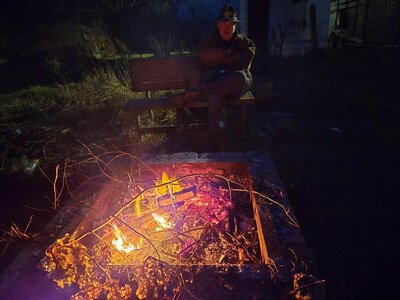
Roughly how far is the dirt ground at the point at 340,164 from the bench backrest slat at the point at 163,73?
1.12 m

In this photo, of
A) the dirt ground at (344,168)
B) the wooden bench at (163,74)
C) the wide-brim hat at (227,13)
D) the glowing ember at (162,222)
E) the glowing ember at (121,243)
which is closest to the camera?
the glowing ember at (121,243)

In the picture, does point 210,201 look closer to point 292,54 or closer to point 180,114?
point 180,114

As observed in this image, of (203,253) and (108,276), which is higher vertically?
(108,276)

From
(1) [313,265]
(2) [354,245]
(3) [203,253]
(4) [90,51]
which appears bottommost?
(2) [354,245]

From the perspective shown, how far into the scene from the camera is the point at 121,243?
2.26 m

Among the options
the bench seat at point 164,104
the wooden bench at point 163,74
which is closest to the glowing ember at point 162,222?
the bench seat at point 164,104

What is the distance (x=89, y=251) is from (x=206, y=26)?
12536 mm

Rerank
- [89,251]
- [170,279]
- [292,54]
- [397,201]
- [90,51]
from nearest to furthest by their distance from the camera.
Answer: [170,279] < [89,251] < [397,201] < [90,51] < [292,54]

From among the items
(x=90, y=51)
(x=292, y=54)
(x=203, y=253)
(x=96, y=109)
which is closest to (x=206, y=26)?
(x=292, y=54)

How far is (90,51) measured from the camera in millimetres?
9953

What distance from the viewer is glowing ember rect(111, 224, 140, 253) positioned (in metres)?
2.24

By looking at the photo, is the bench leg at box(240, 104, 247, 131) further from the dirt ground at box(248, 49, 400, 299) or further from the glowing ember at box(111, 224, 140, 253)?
the glowing ember at box(111, 224, 140, 253)

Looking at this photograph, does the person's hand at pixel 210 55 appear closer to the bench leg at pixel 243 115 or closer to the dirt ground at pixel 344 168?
the bench leg at pixel 243 115

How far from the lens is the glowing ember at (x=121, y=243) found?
2.24 meters
